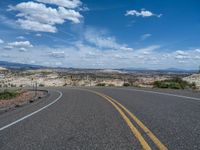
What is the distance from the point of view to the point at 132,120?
8.46 m

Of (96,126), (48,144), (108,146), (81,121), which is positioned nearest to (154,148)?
(108,146)

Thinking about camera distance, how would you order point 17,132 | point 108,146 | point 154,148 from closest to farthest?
point 154,148 < point 108,146 < point 17,132

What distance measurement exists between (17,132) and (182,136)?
4310 millimetres

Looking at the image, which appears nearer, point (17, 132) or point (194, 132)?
point (194, 132)

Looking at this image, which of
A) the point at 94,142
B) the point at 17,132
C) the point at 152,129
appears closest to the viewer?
the point at 94,142

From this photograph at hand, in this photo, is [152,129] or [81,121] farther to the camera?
[81,121]

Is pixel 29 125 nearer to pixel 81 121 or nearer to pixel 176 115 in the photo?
pixel 81 121

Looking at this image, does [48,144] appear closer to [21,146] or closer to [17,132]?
[21,146]

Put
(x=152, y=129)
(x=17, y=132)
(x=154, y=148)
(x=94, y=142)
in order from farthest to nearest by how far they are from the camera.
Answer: (x=17, y=132) < (x=152, y=129) < (x=94, y=142) < (x=154, y=148)

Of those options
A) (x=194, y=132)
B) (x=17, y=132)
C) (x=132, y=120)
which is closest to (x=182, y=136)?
(x=194, y=132)

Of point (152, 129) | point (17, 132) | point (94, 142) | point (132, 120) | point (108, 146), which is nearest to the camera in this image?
point (108, 146)

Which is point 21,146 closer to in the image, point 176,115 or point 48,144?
point 48,144

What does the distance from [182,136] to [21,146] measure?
3546 millimetres

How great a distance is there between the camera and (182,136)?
6.11 meters
